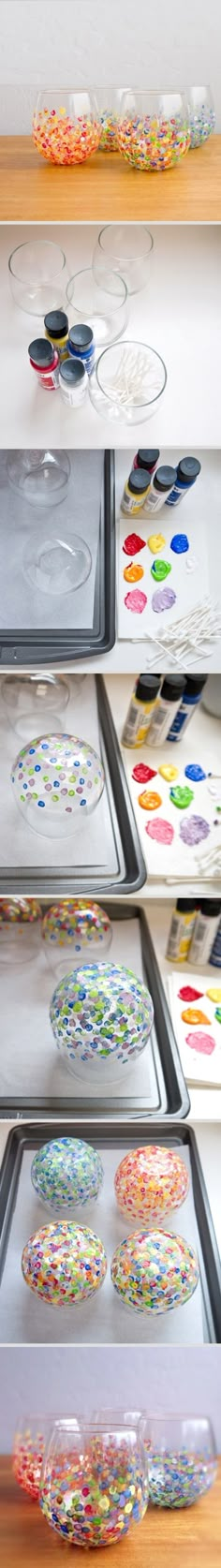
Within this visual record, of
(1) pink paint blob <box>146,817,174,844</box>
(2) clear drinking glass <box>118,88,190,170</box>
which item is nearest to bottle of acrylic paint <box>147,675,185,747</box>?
(1) pink paint blob <box>146,817,174,844</box>

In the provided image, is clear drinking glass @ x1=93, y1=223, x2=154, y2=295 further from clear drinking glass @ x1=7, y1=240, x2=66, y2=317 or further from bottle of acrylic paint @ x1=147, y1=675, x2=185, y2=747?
bottle of acrylic paint @ x1=147, y1=675, x2=185, y2=747

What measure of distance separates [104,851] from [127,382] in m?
0.63

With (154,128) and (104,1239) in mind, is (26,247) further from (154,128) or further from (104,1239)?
(104,1239)

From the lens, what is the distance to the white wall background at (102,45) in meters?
1.22

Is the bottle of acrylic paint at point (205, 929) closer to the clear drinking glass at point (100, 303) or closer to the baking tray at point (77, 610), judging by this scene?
the baking tray at point (77, 610)

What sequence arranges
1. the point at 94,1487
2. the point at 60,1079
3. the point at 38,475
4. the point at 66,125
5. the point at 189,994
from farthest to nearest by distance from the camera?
the point at 189,994 < the point at 60,1079 < the point at 38,475 < the point at 94,1487 < the point at 66,125

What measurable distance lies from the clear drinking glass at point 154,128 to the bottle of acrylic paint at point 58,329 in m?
0.18

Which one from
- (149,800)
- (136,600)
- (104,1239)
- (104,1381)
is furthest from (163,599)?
(104,1381)

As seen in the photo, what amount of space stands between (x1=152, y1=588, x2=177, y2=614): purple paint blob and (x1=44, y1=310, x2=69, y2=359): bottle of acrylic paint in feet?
0.95

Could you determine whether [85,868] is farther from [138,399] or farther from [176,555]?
[138,399]

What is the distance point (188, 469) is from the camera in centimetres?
140

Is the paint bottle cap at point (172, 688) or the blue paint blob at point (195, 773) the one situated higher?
Result: the paint bottle cap at point (172, 688)

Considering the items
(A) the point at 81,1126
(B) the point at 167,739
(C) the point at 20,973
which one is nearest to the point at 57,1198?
(A) the point at 81,1126

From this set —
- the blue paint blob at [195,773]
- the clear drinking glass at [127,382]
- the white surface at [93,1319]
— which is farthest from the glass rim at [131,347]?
the white surface at [93,1319]
